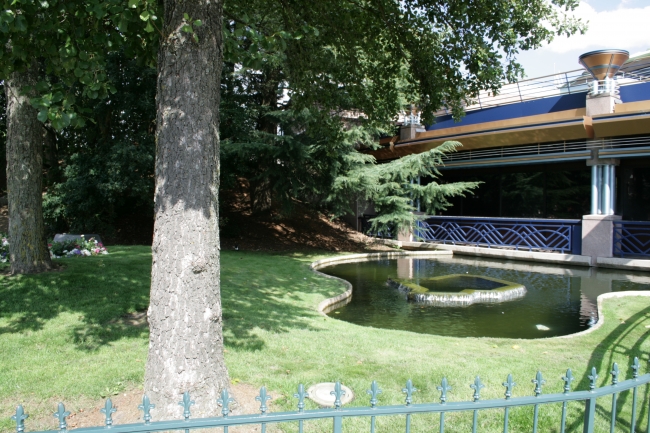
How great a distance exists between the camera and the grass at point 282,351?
427 cm

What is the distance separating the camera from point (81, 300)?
22.6 ft

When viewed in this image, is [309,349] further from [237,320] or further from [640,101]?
[640,101]

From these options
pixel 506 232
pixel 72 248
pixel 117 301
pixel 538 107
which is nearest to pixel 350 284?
pixel 117 301

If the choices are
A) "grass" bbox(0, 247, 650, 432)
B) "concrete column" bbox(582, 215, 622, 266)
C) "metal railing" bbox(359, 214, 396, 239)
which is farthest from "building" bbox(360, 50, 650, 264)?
"grass" bbox(0, 247, 650, 432)

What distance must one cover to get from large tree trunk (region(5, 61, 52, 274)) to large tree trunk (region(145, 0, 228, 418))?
16.9ft

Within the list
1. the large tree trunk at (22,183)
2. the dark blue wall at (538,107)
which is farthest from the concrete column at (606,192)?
the large tree trunk at (22,183)

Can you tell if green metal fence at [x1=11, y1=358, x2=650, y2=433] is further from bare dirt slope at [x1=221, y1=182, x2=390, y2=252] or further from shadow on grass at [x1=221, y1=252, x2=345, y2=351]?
bare dirt slope at [x1=221, y1=182, x2=390, y2=252]

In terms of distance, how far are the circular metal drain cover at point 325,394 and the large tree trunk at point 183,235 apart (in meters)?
0.94

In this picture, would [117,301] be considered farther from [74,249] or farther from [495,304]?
[495,304]

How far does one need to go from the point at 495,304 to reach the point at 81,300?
7.62m

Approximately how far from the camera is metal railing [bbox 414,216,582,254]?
16547 millimetres

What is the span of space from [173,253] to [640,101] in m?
15.8

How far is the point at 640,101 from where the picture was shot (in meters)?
14.6

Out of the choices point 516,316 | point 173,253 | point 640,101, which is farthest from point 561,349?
point 640,101
